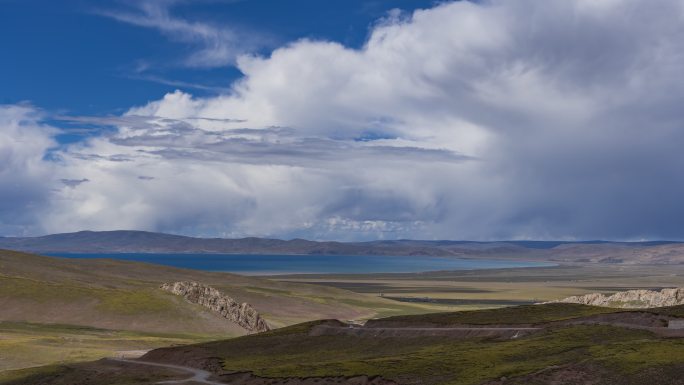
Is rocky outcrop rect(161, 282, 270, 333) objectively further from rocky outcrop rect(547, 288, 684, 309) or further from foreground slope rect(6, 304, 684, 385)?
rocky outcrop rect(547, 288, 684, 309)

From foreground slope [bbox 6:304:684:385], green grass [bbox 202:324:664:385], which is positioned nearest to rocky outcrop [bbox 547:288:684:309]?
foreground slope [bbox 6:304:684:385]

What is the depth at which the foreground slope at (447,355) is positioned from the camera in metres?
66.0

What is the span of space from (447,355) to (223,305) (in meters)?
89.7

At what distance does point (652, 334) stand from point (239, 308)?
96978mm

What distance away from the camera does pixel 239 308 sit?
162625mm

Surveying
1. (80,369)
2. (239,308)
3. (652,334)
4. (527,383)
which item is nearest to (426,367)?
(527,383)

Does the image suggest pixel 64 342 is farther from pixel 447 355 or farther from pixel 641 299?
pixel 641 299

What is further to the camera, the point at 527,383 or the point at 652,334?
the point at 652,334

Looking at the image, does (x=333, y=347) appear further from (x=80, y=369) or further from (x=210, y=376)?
(x=80, y=369)

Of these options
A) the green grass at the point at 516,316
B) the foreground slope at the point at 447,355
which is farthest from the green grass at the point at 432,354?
the green grass at the point at 516,316

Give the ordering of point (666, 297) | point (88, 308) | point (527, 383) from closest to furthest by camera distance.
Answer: point (527, 383)
point (666, 297)
point (88, 308)

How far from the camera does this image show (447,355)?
266 ft

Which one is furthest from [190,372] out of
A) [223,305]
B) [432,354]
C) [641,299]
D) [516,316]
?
[641,299]

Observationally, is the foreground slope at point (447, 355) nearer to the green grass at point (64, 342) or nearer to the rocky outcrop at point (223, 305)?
the green grass at point (64, 342)
